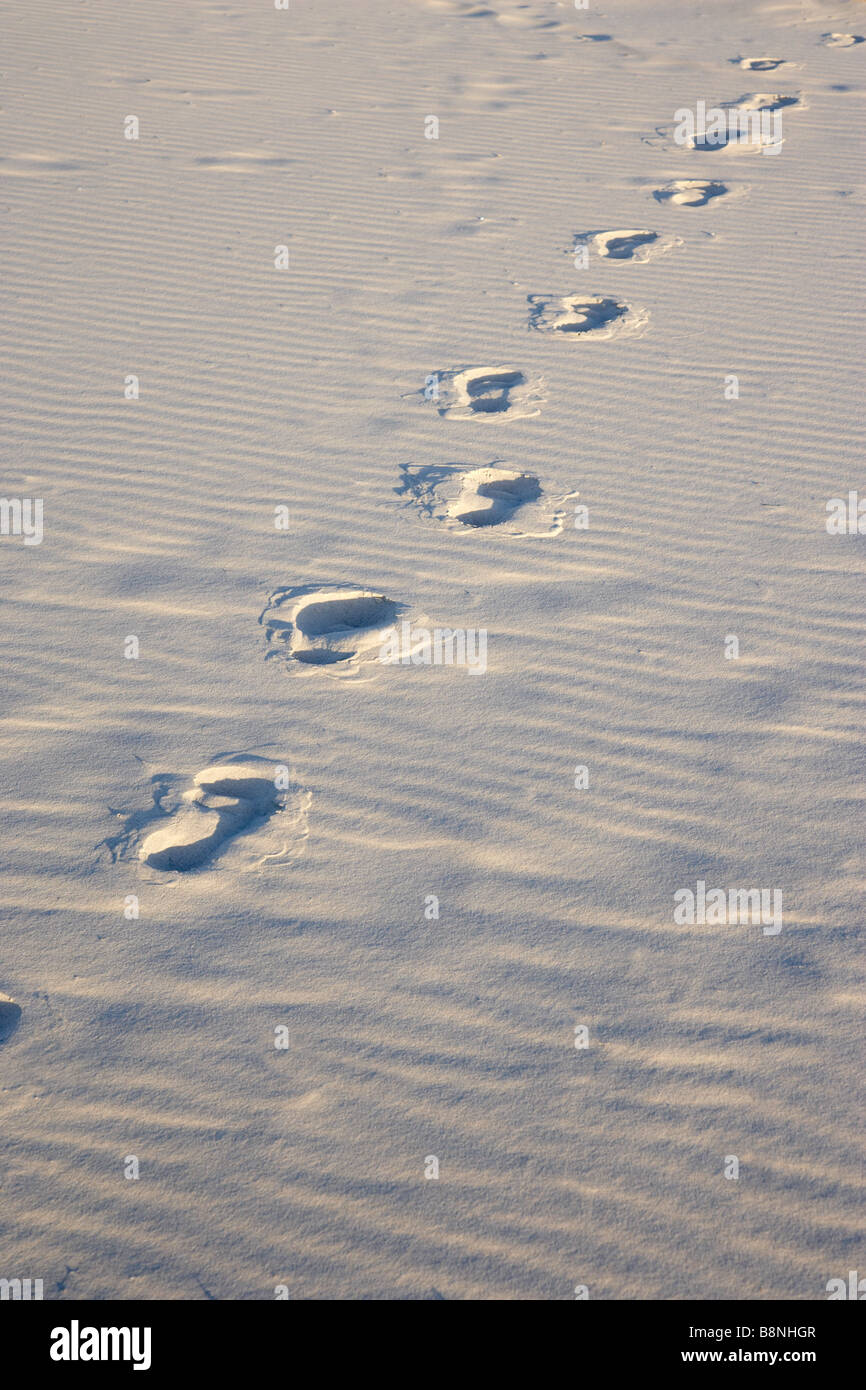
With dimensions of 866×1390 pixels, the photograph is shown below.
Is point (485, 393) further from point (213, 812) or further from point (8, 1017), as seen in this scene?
point (8, 1017)

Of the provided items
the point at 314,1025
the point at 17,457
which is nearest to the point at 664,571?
the point at 314,1025

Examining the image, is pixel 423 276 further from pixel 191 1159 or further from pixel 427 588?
pixel 191 1159

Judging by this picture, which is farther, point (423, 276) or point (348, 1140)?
point (423, 276)

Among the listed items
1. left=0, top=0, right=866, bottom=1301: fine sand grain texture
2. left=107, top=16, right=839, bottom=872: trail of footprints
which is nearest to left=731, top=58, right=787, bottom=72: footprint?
left=107, top=16, right=839, bottom=872: trail of footprints
